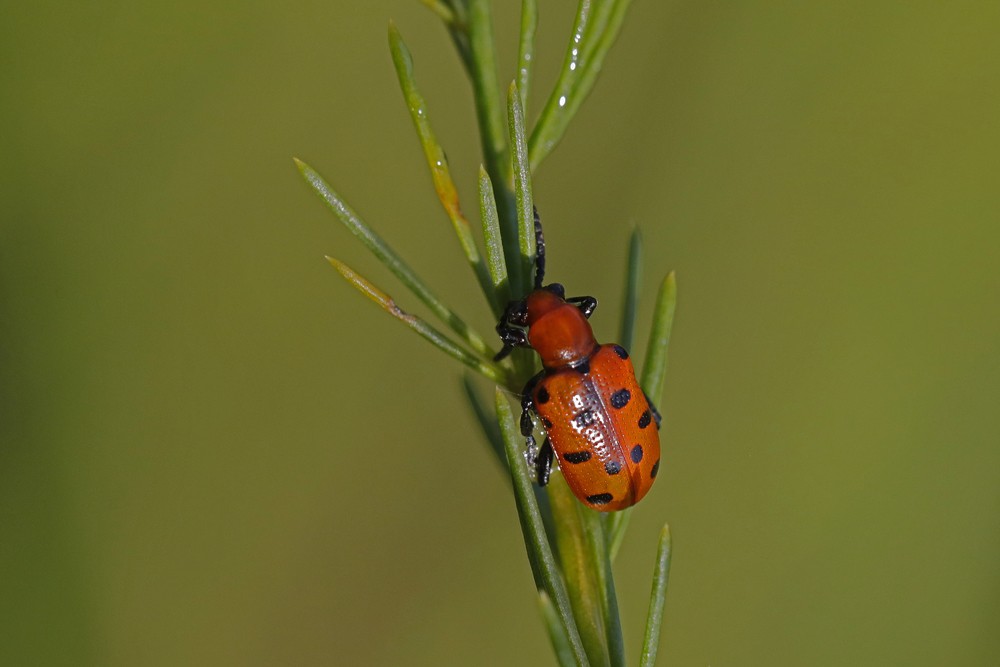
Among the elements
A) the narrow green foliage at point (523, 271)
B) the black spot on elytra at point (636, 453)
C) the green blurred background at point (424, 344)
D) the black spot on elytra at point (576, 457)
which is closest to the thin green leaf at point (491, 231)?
the narrow green foliage at point (523, 271)

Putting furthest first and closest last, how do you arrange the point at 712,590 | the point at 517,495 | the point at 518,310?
the point at 712,590 < the point at 518,310 < the point at 517,495

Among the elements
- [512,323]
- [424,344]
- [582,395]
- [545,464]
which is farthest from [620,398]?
[424,344]

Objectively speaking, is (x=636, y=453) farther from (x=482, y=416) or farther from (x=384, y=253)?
(x=384, y=253)

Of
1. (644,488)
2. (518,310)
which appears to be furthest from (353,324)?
(518,310)

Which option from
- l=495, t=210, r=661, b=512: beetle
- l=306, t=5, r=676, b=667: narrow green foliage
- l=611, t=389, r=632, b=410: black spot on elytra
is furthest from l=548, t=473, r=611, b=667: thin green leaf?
l=611, t=389, r=632, b=410: black spot on elytra

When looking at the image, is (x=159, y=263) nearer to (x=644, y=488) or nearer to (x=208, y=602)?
(x=208, y=602)

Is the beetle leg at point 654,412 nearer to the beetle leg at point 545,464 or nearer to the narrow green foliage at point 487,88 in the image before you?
the beetle leg at point 545,464
